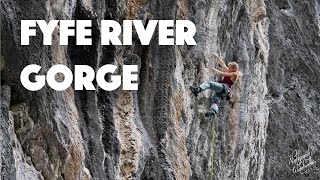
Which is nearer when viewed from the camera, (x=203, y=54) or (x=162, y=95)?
(x=162, y=95)

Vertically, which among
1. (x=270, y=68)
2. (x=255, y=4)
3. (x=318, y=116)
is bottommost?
(x=318, y=116)

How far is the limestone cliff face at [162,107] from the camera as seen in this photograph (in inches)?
370

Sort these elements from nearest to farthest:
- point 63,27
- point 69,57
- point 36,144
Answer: point 36,144
point 63,27
point 69,57

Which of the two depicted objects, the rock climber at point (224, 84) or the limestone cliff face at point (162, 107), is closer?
the limestone cliff face at point (162, 107)

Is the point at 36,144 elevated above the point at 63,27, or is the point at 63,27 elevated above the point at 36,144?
the point at 63,27

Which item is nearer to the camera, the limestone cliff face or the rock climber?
the limestone cliff face

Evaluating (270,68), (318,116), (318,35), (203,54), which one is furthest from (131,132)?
(318,35)

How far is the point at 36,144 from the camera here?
9.51m

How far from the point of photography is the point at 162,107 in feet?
44.8

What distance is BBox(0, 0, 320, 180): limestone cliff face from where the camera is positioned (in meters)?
9.41

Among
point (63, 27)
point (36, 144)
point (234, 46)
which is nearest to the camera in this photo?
point (36, 144)

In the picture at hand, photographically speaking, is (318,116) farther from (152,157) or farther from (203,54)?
(152,157)

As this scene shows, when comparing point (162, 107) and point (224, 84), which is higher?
point (224, 84)

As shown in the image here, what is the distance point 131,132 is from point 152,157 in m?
0.84
